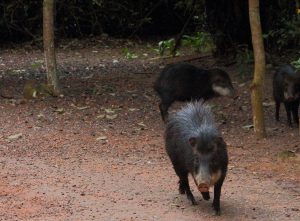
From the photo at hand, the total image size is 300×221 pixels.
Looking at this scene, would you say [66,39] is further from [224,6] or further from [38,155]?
[38,155]

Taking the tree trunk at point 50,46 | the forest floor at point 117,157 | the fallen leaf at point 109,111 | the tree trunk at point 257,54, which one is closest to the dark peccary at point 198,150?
the forest floor at point 117,157

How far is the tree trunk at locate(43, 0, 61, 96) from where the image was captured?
32.1 ft

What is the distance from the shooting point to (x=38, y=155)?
23.7 ft

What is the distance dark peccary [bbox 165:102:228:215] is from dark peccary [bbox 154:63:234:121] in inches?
122

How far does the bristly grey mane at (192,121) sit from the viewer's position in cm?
533

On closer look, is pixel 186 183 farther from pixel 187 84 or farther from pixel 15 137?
pixel 187 84

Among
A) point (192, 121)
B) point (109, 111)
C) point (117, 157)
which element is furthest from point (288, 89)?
point (192, 121)

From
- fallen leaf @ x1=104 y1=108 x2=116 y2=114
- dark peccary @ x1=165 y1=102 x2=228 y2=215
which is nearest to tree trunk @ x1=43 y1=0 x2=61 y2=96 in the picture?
fallen leaf @ x1=104 y1=108 x2=116 y2=114

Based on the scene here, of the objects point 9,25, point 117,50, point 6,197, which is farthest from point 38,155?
point 9,25

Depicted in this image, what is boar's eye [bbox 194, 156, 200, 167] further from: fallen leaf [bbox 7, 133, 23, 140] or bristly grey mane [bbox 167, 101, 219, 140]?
fallen leaf [bbox 7, 133, 23, 140]

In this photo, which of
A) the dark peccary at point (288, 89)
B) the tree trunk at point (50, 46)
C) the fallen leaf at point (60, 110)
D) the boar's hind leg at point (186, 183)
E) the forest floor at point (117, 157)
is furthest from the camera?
the tree trunk at point (50, 46)

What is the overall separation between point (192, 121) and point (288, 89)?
134 inches

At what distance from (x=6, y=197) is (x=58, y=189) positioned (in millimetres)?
476

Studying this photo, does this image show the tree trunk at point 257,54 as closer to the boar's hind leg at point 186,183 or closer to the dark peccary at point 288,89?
the dark peccary at point 288,89
